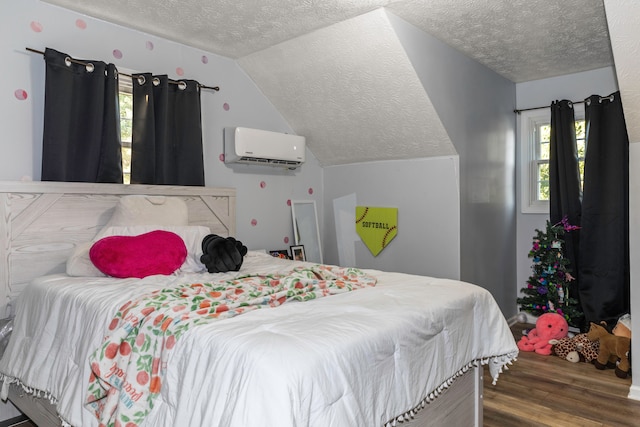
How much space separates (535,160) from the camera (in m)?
4.20

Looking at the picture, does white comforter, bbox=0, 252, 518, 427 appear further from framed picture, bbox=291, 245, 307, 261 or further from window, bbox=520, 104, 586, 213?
window, bbox=520, 104, 586, 213

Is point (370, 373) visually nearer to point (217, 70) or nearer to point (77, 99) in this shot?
point (77, 99)

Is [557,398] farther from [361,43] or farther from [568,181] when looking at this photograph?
[361,43]

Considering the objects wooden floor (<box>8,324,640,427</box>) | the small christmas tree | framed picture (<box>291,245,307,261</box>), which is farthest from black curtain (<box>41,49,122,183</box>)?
the small christmas tree

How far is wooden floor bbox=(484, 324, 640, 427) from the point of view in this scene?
232cm

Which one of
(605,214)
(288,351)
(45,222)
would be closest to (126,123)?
(45,222)

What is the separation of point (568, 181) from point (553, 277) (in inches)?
33.0

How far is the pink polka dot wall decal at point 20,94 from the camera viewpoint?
2406 millimetres

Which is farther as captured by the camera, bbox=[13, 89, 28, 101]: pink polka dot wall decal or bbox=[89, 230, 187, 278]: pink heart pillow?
bbox=[13, 89, 28, 101]: pink polka dot wall decal

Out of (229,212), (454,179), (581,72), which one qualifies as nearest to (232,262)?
(229,212)

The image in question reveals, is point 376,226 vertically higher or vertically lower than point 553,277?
higher

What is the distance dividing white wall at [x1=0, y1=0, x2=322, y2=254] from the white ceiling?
10 centimetres

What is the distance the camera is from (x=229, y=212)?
3.28 m

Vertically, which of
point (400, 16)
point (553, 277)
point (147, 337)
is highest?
point (400, 16)
